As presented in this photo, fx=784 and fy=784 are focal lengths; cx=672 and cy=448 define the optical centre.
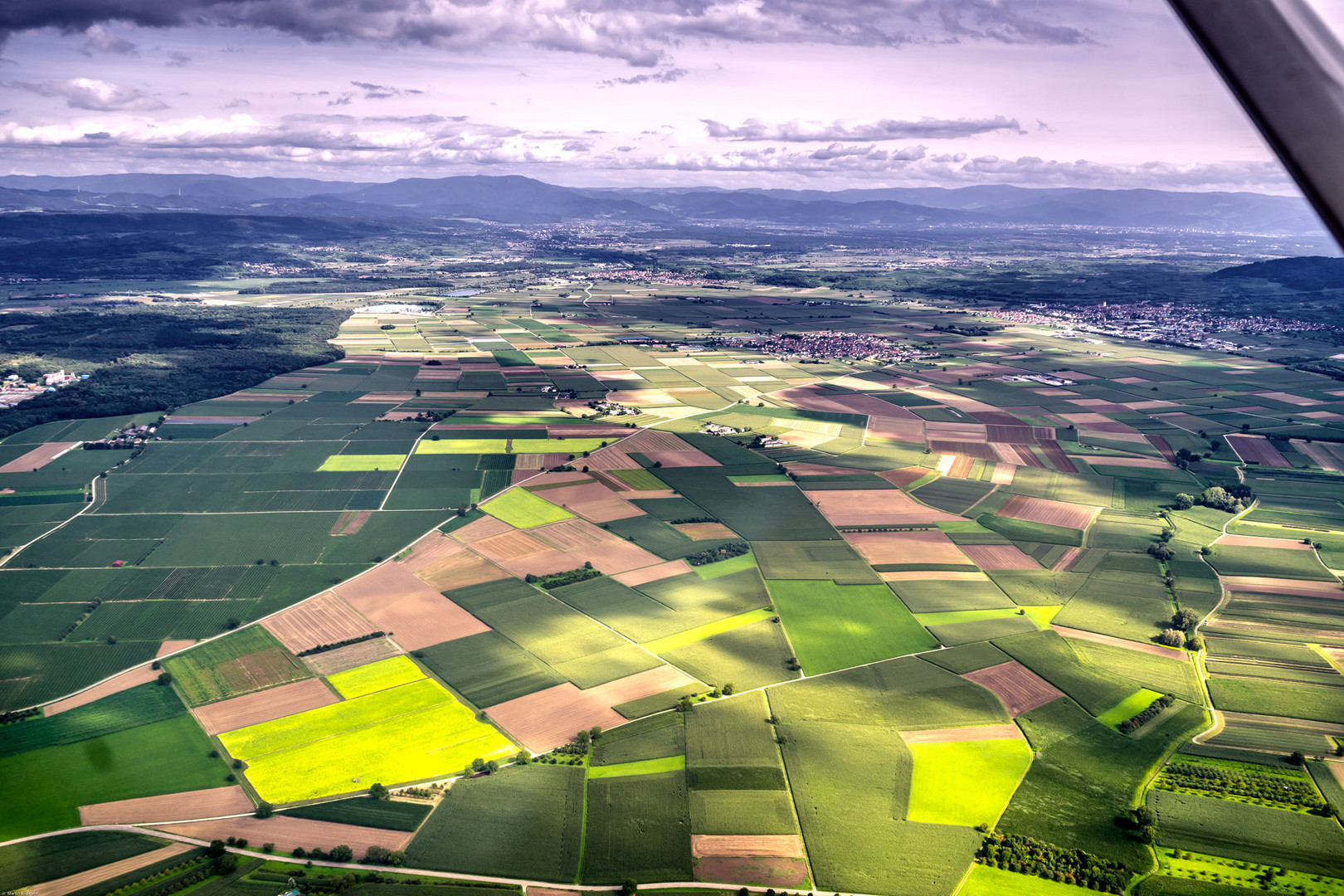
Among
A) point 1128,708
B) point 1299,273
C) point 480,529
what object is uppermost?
point 1299,273

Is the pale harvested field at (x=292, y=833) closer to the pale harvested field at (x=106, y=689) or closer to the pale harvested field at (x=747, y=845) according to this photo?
the pale harvested field at (x=106, y=689)

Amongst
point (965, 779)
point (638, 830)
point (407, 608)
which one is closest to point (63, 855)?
point (407, 608)

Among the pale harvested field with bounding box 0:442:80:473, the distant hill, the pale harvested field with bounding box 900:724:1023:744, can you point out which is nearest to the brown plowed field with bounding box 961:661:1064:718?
the pale harvested field with bounding box 900:724:1023:744

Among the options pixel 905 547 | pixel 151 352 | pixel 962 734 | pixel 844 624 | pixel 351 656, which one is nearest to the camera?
pixel 962 734

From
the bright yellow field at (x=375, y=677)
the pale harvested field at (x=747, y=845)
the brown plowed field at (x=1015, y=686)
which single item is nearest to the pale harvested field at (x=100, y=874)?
the bright yellow field at (x=375, y=677)

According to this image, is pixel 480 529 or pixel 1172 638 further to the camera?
pixel 480 529

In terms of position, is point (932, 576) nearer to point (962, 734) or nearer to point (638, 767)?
point (962, 734)
